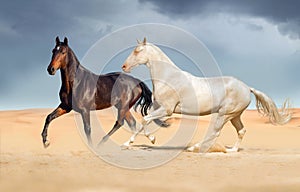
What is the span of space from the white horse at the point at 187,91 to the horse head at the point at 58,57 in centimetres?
123

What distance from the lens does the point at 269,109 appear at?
1012 cm

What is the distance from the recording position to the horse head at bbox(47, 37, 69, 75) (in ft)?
28.5

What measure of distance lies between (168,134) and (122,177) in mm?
11151

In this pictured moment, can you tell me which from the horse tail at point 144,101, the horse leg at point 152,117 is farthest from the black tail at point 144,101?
the horse leg at point 152,117

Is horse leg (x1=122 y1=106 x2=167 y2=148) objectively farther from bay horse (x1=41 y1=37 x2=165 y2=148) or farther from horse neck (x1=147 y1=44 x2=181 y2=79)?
horse neck (x1=147 y1=44 x2=181 y2=79)

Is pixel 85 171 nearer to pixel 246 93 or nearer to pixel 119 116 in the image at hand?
pixel 119 116

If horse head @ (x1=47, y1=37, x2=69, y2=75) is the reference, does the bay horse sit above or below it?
below

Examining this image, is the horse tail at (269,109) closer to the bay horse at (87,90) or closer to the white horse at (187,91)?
the white horse at (187,91)

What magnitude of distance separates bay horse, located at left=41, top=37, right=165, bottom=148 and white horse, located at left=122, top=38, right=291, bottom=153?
0.74 m

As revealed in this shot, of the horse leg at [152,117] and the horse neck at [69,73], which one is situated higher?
the horse neck at [69,73]

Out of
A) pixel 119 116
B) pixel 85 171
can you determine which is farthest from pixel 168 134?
pixel 85 171

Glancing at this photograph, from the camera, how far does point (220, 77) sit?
9430 mm

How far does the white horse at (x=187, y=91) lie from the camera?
29.3 feet

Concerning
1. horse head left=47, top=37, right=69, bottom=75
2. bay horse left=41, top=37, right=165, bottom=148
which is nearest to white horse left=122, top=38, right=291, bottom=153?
bay horse left=41, top=37, right=165, bottom=148
